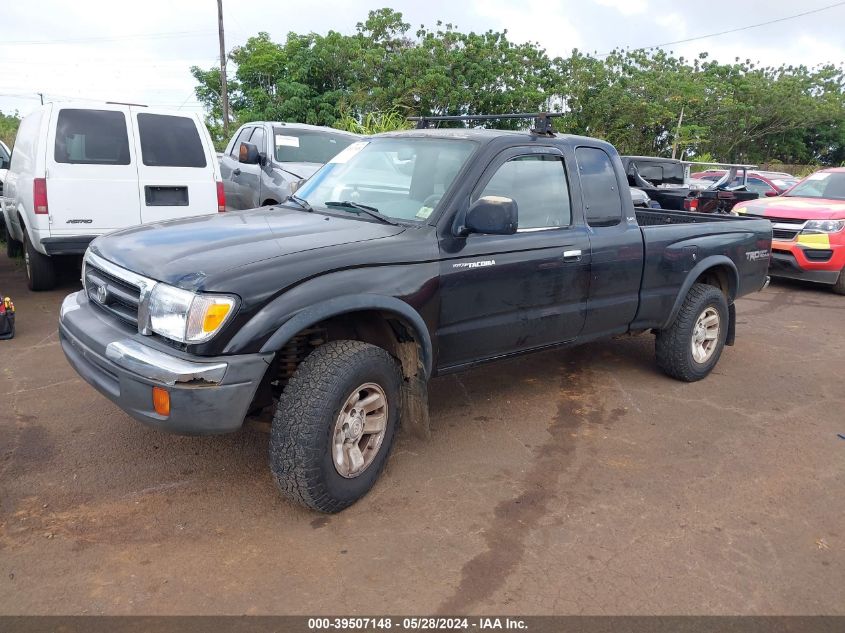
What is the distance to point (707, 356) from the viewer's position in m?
5.48

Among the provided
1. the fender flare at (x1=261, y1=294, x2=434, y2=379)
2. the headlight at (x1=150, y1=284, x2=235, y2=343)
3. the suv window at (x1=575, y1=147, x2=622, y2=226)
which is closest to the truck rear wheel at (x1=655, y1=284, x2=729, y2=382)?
the suv window at (x1=575, y1=147, x2=622, y2=226)

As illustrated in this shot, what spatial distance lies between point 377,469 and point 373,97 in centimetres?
2063

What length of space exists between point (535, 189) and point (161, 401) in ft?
8.30

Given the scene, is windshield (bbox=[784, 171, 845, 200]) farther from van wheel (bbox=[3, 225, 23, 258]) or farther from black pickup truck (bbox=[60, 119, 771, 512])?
van wheel (bbox=[3, 225, 23, 258])

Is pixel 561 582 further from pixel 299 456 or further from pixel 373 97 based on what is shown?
pixel 373 97

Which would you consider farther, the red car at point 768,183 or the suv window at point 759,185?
the suv window at point 759,185

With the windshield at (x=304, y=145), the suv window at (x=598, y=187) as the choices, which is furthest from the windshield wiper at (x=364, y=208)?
the windshield at (x=304, y=145)

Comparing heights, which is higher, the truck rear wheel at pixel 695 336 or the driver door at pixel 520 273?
the driver door at pixel 520 273

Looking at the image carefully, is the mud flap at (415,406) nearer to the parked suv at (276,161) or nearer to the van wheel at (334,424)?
the van wheel at (334,424)

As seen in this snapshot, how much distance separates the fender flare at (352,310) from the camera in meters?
2.94

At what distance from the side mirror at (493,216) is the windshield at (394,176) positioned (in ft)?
0.99

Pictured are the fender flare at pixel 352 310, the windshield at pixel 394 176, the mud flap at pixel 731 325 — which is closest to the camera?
the fender flare at pixel 352 310

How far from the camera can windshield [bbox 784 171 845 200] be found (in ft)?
32.9

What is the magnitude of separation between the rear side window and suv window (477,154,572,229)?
14.1 ft
